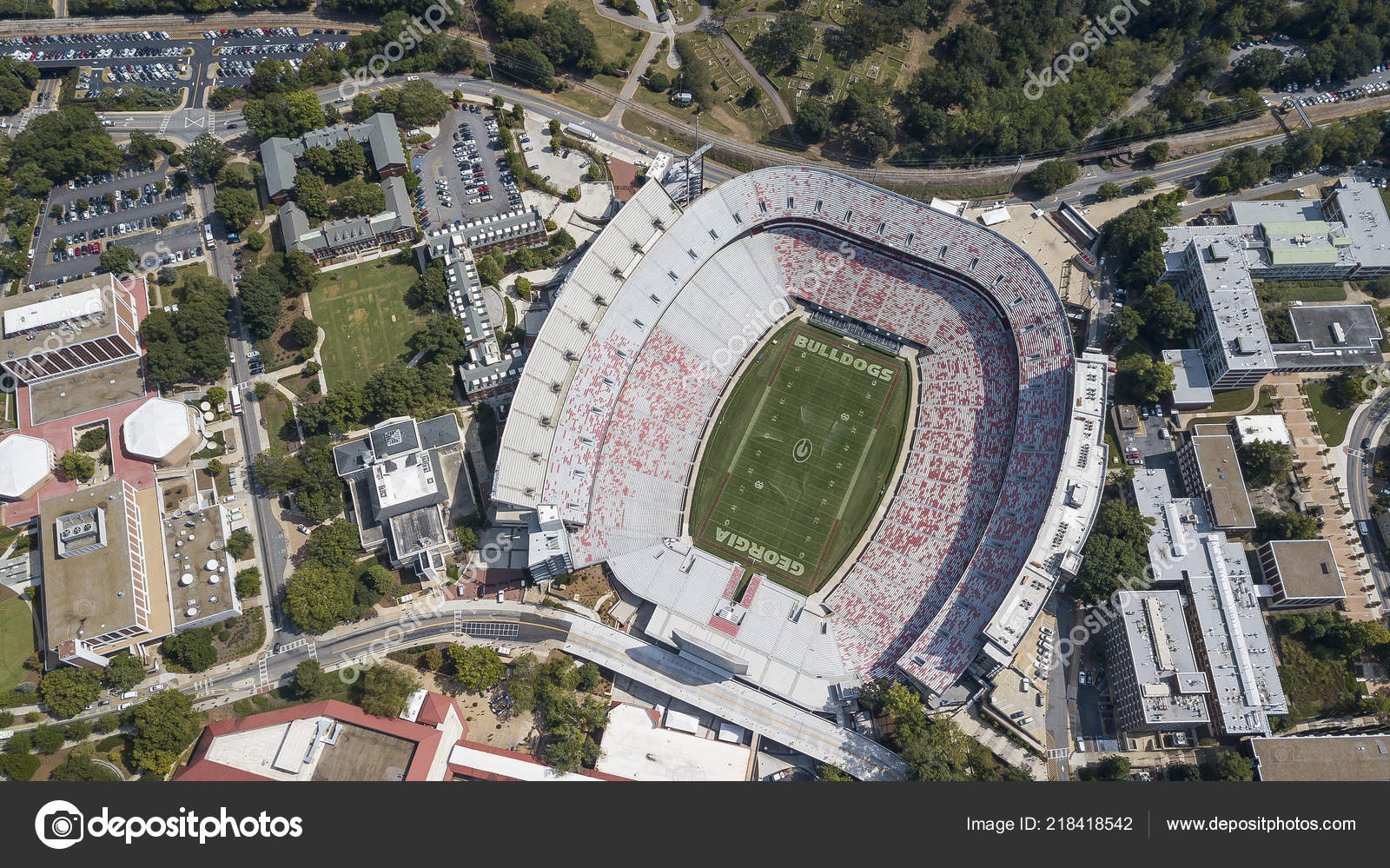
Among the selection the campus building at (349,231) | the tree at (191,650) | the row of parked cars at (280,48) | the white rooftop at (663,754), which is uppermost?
the row of parked cars at (280,48)

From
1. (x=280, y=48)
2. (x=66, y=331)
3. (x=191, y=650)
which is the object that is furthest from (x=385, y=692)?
(x=280, y=48)

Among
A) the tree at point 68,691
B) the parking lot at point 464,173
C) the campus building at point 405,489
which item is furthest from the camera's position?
the parking lot at point 464,173

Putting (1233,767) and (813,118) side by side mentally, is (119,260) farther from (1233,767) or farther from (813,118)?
(1233,767)

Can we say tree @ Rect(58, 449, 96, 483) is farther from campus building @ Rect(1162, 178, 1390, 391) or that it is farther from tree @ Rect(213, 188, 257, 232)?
campus building @ Rect(1162, 178, 1390, 391)

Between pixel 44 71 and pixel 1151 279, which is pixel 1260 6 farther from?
pixel 44 71

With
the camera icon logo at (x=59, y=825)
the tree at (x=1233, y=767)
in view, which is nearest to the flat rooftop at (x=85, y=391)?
the camera icon logo at (x=59, y=825)

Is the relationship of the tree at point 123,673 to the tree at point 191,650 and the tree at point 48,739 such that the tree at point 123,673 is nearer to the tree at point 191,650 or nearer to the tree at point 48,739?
the tree at point 191,650
